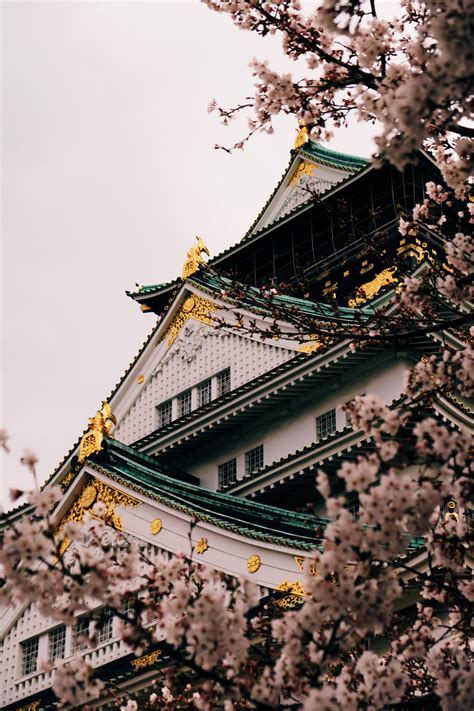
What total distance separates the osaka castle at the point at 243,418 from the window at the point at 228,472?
0.04 meters

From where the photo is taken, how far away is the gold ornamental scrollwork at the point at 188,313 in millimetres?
27066

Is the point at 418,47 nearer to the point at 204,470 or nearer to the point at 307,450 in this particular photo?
the point at 307,450

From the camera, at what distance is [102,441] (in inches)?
838

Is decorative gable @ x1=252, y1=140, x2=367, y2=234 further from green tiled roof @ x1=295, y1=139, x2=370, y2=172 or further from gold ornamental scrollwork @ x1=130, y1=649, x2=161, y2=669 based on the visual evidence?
gold ornamental scrollwork @ x1=130, y1=649, x2=161, y2=669

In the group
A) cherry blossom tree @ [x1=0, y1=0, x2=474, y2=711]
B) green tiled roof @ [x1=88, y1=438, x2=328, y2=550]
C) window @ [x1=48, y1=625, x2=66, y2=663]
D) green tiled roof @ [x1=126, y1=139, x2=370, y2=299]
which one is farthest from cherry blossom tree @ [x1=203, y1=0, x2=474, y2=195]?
green tiled roof @ [x1=126, y1=139, x2=370, y2=299]

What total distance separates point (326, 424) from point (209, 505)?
4355 millimetres

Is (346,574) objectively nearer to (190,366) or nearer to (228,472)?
(228,472)

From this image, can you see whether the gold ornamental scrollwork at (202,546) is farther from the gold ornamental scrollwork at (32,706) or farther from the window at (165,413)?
the window at (165,413)

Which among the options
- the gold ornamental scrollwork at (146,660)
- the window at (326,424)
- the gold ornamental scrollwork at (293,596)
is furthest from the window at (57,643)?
the window at (326,424)

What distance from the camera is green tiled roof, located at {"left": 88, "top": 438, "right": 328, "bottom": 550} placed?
676 inches

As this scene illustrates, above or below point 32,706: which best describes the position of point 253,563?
above

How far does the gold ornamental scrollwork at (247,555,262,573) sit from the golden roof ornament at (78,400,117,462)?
194 inches

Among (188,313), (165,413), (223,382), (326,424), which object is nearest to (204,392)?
(223,382)

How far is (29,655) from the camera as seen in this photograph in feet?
67.1
